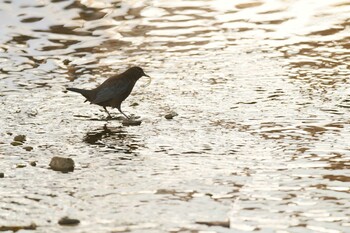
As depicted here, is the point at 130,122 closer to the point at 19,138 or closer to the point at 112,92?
the point at 112,92

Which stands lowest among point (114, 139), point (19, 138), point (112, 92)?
point (114, 139)

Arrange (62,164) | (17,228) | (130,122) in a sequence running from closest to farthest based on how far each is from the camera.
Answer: (17,228), (62,164), (130,122)

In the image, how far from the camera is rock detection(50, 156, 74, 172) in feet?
24.7

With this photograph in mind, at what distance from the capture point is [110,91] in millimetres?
9383

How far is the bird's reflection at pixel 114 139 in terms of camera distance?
8367 millimetres

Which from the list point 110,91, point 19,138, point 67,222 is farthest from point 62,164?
point 110,91

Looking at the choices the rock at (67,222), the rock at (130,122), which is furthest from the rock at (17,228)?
the rock at (130,122)

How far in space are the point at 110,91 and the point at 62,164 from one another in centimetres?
198

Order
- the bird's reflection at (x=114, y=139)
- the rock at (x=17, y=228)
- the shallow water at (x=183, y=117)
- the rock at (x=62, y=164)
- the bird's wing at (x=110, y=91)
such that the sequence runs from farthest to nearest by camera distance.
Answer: the bird's wing at (x=110, y=91) → the bird's reflection at (x=114, y=139) → the rock at (x=62, y=164) → the shallow water at (x=183, y=117) → the rock at (x=17, y=228)

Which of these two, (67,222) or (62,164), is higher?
(67,222)

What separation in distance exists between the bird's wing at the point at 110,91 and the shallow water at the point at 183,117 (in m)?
0.24

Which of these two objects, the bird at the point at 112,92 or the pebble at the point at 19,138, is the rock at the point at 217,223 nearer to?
the pebble at the point at 19,138

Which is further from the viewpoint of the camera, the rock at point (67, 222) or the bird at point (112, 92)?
the bird at point (112, 92)

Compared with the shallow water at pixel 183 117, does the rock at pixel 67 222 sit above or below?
above
